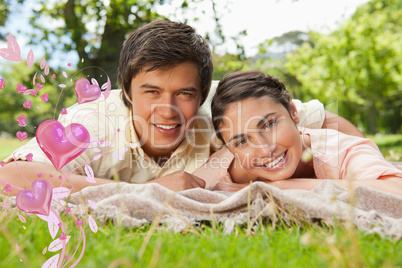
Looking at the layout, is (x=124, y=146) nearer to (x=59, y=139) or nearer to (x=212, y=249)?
(x=59, y=139)

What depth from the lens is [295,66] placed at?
67.5 feet

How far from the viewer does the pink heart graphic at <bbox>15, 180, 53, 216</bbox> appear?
60.3 inches

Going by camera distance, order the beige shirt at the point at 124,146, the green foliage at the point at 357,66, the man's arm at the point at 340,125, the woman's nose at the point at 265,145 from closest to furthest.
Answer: the woman's nose at the point at 265,145 < the beige shirt at the point at 124,146 < the man's arm at the point at 340,125 < the green foliage at the point at 357,66

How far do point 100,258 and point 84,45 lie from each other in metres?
6.39

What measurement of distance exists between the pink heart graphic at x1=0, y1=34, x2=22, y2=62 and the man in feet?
3.30

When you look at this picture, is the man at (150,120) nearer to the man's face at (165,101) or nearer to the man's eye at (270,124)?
the man's face at (165,101)

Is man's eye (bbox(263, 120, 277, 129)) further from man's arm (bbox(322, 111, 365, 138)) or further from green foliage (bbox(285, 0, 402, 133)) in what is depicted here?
green foliage (bbox(285, 0, 402, 133))

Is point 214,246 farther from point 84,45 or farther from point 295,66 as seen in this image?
point 295,66

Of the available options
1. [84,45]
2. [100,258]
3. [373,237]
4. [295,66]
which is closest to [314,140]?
[373,237]

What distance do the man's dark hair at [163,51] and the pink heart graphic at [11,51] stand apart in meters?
1.36

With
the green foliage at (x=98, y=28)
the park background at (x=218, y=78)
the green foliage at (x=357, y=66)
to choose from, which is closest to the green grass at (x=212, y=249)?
the park background at (x=218, y=78)

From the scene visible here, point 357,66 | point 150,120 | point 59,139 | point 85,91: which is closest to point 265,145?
point 150,120

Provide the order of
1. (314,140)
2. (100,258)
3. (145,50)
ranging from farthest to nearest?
(145,50) → (314,140) → (100,258)

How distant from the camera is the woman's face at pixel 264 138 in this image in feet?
8.09
